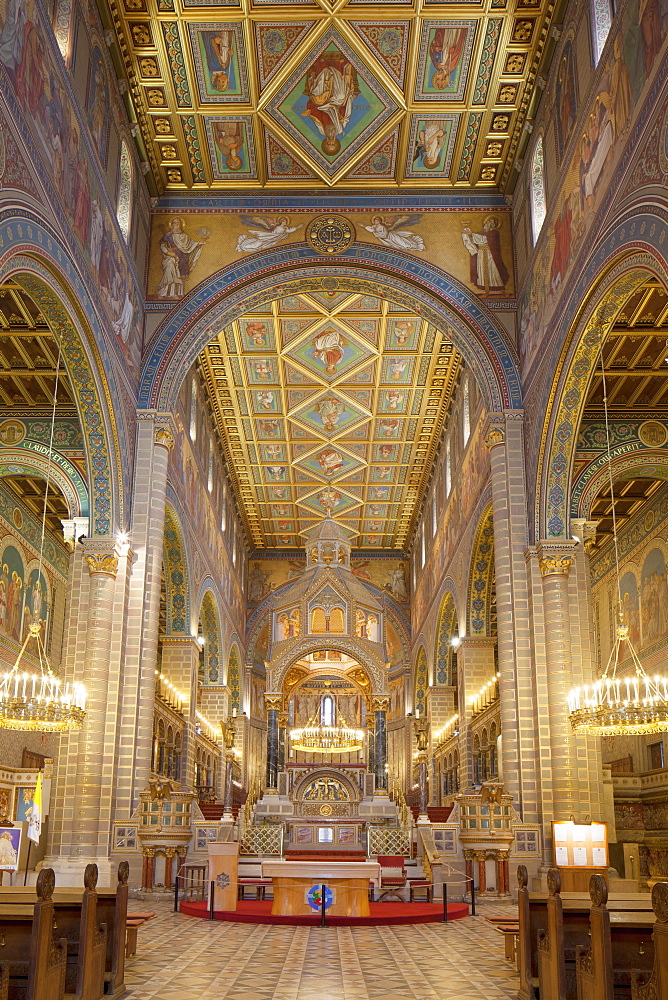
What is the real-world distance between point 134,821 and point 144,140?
1349 cm

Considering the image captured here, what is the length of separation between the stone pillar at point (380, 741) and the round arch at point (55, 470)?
17.7 meters

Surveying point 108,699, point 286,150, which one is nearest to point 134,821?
point 108,699

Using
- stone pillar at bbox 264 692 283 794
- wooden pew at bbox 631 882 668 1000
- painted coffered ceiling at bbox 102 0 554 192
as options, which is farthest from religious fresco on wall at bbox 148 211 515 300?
stone pillar at bbox 264 692 283 794

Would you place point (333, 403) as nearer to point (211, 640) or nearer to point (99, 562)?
point (211, 640)

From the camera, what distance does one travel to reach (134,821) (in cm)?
1720

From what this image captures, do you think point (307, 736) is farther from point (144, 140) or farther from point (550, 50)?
point (550, 50)

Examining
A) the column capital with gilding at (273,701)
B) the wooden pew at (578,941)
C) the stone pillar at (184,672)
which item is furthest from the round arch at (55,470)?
the column capital with gilding at (273,701)

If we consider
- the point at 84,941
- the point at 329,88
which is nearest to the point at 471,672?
the point at 329,88

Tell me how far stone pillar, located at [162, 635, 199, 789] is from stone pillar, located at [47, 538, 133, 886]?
744 cm

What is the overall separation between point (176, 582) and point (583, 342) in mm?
13356

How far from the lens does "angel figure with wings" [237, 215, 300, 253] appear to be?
849 inches

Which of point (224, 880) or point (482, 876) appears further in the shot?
point (482, 876)

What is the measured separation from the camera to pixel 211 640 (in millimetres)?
32188

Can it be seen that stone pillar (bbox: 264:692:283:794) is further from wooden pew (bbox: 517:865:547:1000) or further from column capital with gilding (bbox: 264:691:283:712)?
wooden pew (bbox: 517:865:547:1000)
